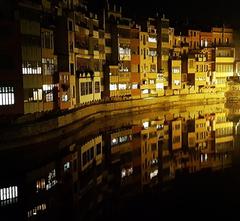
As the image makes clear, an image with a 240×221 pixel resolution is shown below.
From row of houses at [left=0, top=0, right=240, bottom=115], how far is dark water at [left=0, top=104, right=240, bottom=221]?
3593 millimetres

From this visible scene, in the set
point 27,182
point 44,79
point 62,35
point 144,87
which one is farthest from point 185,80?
point 27,182

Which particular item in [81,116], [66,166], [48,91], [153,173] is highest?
[48,91]

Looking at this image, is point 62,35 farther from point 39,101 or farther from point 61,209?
point 61,209

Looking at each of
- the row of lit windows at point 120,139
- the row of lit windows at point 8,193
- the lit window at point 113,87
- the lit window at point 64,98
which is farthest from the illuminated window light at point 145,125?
the row of lit windows at point 8,193

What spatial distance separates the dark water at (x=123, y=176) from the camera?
1484 cm

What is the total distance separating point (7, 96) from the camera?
78.3 feet

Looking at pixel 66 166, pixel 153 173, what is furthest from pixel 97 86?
pixel 153 173

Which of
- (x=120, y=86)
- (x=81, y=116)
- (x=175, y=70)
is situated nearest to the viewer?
(x=81, y=116)

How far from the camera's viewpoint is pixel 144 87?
4594 cm

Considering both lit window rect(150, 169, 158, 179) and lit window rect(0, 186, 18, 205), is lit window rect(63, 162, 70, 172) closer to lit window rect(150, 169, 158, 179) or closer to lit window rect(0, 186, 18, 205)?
lit window rect(0, 186, 18, 205)

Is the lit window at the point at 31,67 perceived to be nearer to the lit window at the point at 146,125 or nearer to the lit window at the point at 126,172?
the lit window at the point at 126,172

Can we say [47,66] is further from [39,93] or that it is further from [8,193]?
[8,193]

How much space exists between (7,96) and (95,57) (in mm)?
15919

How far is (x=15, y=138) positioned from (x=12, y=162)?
2.15 meters
